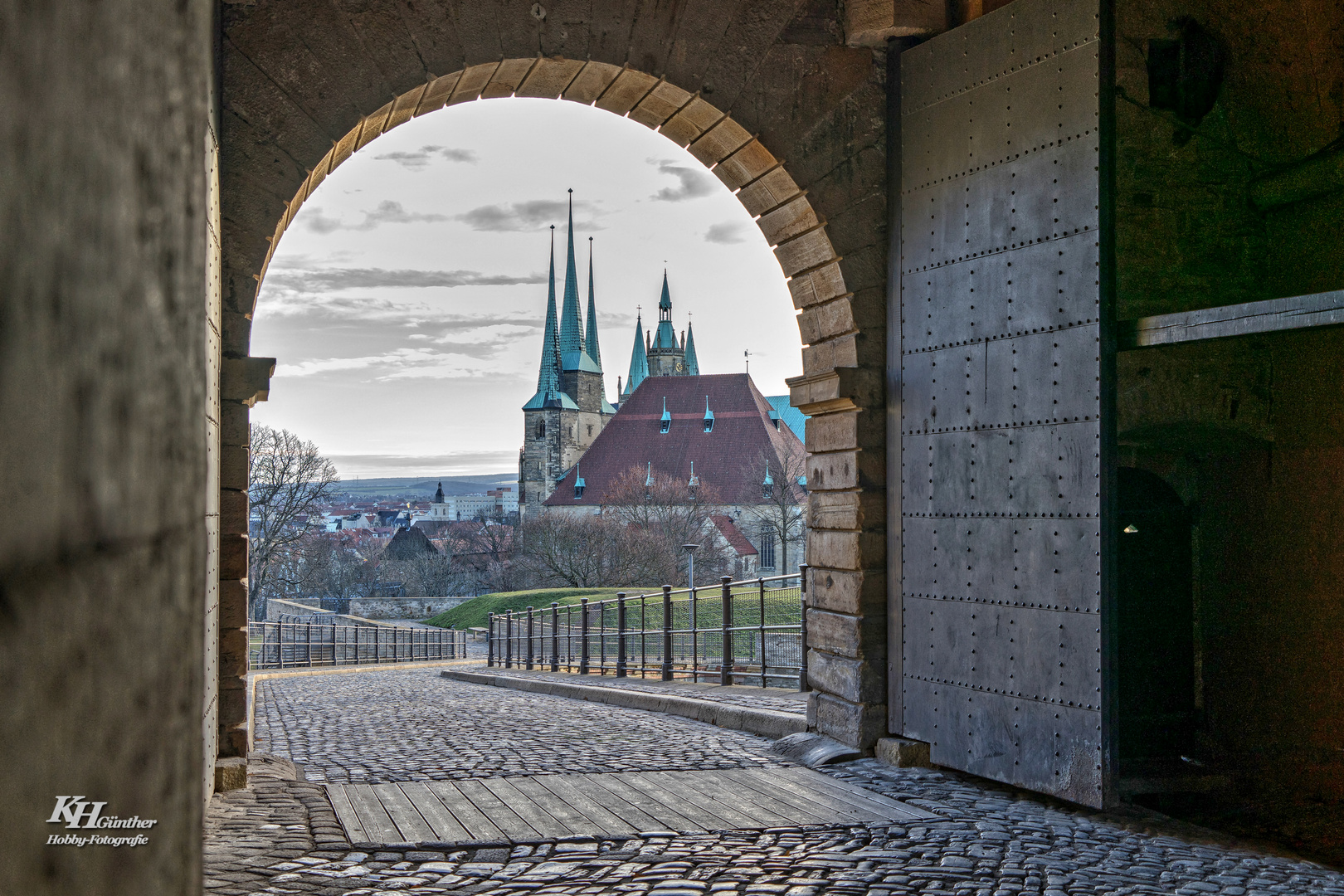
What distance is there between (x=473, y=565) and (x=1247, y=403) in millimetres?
55507

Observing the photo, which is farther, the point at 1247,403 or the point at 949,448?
the point at 1247,403

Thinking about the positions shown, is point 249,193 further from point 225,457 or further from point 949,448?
point 949,448

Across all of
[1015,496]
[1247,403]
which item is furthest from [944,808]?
[1247,403]

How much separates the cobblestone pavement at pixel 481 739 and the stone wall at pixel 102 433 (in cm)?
568

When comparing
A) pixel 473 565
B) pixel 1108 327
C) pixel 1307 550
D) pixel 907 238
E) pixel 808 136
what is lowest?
pixel 473 565

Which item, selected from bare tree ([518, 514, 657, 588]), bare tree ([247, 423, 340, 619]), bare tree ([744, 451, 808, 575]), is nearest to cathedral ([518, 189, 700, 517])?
bare tree ([744, 451, 808, 575])

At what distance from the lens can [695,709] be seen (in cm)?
850

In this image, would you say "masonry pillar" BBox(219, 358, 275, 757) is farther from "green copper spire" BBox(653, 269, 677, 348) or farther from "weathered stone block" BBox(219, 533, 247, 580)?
"green copper spire" BBox(653, 269, 677, 348)

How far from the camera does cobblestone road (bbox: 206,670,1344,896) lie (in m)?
3.92

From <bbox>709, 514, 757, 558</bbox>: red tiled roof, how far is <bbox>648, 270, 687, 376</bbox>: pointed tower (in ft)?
99.5

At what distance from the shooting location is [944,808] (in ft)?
17.2

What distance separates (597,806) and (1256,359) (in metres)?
4.72

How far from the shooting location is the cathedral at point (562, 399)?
76.6 m

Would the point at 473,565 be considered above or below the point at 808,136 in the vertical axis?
below
